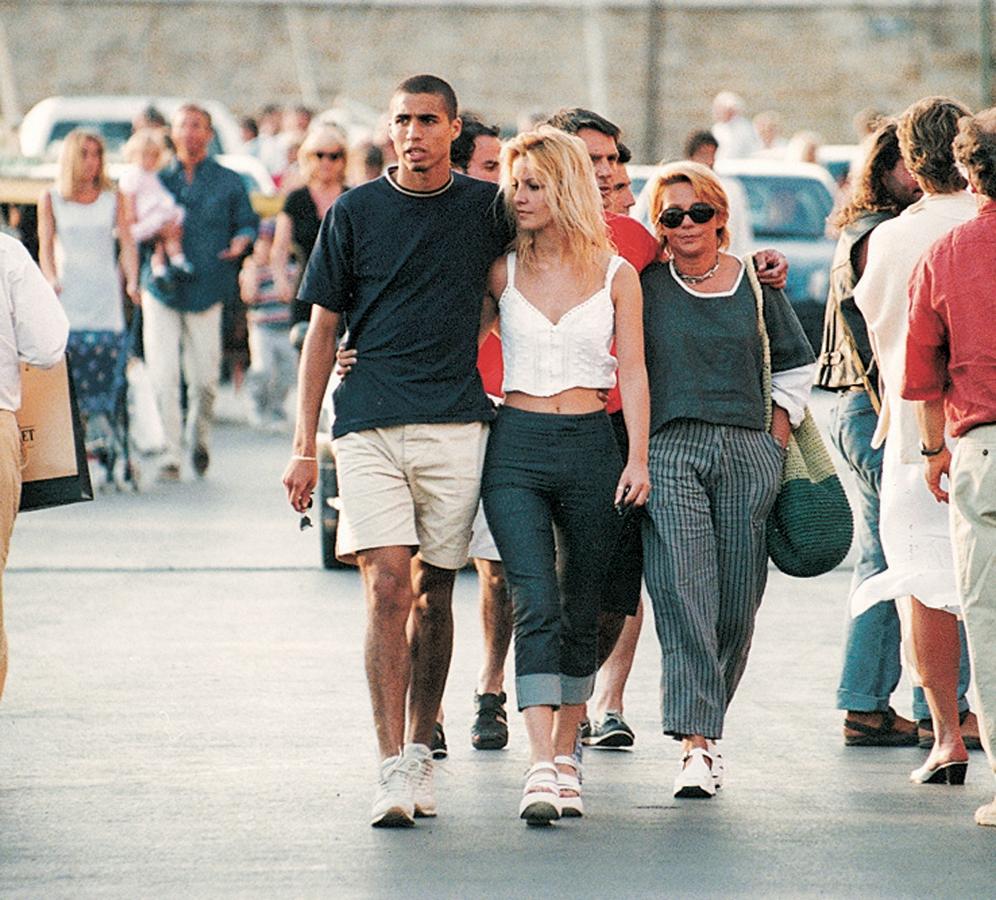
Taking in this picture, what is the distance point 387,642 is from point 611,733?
→ 1291 mm

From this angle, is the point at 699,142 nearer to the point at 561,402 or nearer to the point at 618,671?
the point at 618,671

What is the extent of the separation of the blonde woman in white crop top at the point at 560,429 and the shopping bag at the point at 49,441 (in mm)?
1454

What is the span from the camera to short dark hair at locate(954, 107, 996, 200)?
6.71m

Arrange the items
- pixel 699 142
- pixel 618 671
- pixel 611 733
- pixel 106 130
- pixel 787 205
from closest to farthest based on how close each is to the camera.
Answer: pixel 611 733 < pixel 618 671 < pixel 699 142 < pixel 787 205 < pixel 106 130

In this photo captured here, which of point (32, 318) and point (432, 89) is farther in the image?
point (32, 318)

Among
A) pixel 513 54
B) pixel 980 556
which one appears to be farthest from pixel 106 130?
pixel 980 556

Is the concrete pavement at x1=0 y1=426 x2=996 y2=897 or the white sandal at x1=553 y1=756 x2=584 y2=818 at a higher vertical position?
the white sandal at x1=553 y1=756 x2=584 y2=818

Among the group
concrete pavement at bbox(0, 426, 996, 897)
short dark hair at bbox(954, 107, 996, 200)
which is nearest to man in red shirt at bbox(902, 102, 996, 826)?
short dark hair at bbox(954, 107, 996, 200)

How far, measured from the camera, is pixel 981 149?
22.1 ft

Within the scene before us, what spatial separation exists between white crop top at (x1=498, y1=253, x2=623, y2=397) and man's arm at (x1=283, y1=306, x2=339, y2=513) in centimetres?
48

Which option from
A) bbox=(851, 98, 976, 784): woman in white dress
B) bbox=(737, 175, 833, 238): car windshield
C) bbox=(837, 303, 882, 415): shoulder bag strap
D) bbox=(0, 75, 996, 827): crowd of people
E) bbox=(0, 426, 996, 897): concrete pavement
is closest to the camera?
bbox=(0, 426, 996, 897): concrete pavement

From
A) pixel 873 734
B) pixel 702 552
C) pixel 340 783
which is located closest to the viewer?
pixel 702 552

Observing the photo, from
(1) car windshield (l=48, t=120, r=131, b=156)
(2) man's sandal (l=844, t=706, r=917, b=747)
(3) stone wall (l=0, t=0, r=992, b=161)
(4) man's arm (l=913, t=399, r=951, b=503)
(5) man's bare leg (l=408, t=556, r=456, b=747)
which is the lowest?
(2) man's sandal (l=844, t=706, r=917, b=747)

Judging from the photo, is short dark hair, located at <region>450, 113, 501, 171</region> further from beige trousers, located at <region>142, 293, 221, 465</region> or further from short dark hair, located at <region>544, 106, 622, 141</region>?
beige trousers, located at <region>142, 293, 221, 465</region>
